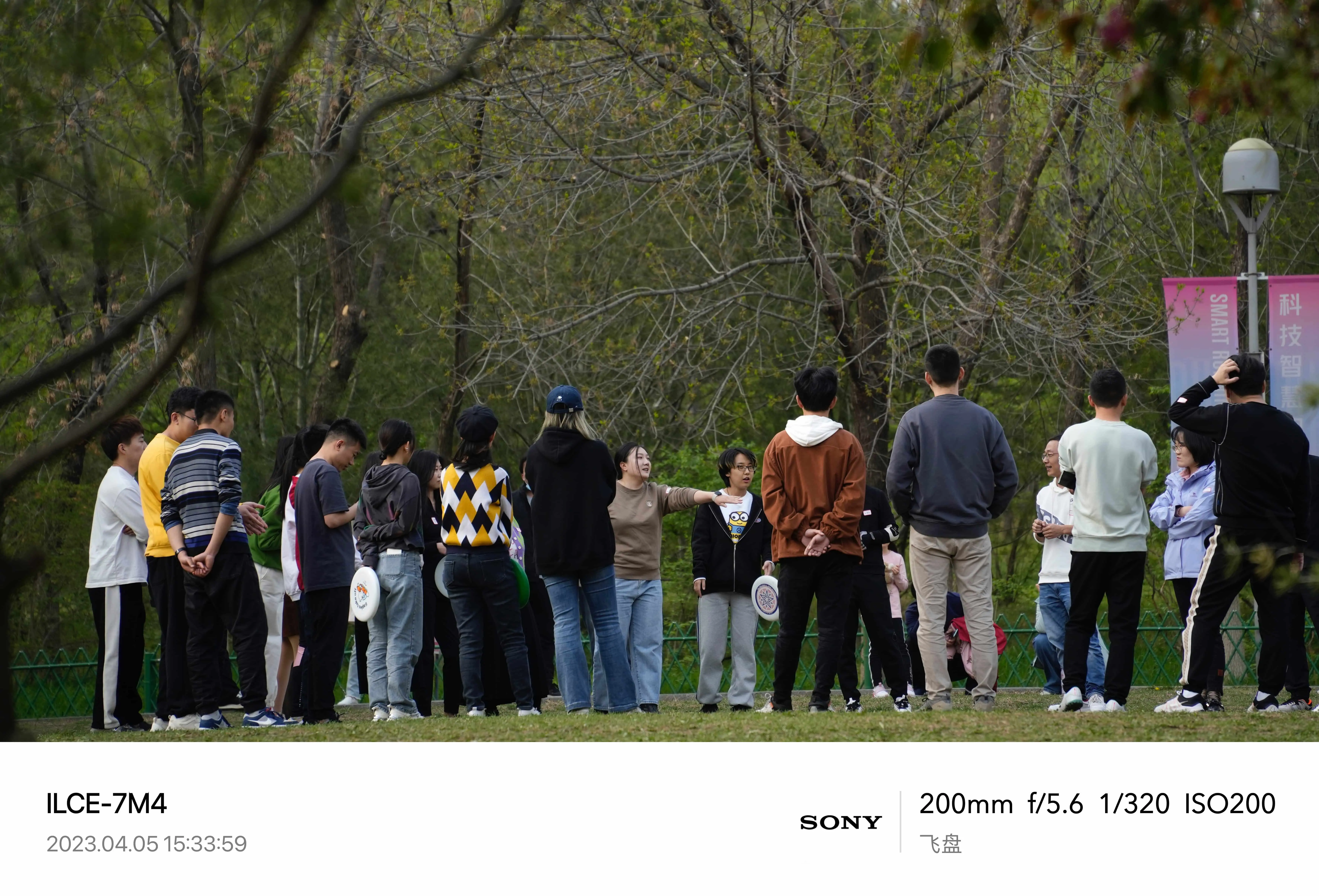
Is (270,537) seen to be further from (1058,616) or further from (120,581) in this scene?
(1058,616)

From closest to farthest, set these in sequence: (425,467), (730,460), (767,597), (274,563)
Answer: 1. (767,597)
2. (274,563)
3. (425,467)
4. (730,460)

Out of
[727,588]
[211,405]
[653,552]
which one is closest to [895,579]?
[727,588]

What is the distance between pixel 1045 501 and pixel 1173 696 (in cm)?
154

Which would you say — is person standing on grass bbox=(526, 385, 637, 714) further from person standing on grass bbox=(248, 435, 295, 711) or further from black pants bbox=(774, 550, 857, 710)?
person standing on grass bbox=(248, 435, 295, 711)

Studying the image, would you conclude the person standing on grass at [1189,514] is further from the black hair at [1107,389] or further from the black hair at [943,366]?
the black hair at [943,366]

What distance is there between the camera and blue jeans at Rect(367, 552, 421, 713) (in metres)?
8.41

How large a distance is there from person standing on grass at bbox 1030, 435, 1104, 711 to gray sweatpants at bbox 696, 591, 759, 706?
190 centimetres

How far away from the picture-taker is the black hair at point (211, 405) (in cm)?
778

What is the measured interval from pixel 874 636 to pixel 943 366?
160cm

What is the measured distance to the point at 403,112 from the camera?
1352 centimetres

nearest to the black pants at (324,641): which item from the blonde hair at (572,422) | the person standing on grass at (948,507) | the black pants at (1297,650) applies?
the blonde hair at (572,422)

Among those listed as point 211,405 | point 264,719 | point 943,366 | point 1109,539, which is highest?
point 943,366

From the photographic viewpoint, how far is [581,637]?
816 centimetres

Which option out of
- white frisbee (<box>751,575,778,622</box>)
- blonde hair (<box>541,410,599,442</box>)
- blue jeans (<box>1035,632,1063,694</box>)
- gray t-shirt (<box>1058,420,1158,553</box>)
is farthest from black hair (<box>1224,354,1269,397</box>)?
blonde hair (<box>541,410,599,442</box>)
